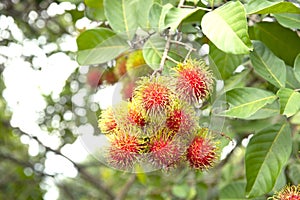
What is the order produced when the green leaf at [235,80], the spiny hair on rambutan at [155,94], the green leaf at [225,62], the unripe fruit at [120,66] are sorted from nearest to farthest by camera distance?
the spiny hair on rambutan at [155,94] → the unripe fruit at [120,66] → the green leaf at [225,62] → the green leaf at [235,80]

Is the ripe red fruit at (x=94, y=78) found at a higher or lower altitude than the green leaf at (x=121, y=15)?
lower

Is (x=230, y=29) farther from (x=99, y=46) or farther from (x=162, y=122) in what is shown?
(x=99, y=46)

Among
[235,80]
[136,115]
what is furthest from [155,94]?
[235,80]

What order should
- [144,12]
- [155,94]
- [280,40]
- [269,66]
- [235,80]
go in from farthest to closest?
[235,80] < [280,40] < [269,66] < [144,12] < [155,94]

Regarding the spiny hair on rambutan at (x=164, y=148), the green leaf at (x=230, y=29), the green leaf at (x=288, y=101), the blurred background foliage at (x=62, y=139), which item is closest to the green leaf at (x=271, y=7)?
the green leaf at (x=230, y=29)

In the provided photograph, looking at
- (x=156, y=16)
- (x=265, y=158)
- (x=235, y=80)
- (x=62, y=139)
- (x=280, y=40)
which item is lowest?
(x=62, y=139)

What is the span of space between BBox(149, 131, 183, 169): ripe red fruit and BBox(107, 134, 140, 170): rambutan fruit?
0.09 ft

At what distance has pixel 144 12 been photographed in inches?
45.3

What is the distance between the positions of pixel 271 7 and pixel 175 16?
6.8 inches

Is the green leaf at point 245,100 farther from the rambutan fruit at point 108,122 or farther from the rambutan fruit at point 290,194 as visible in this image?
the rambutan fruit at point 108,122

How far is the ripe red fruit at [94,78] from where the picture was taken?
104 centimetres

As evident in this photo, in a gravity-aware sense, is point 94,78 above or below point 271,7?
below

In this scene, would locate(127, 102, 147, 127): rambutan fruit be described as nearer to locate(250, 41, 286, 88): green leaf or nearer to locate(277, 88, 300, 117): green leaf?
locate(277, 88, 300, 117): green leaf

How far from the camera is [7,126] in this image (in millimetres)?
3213
